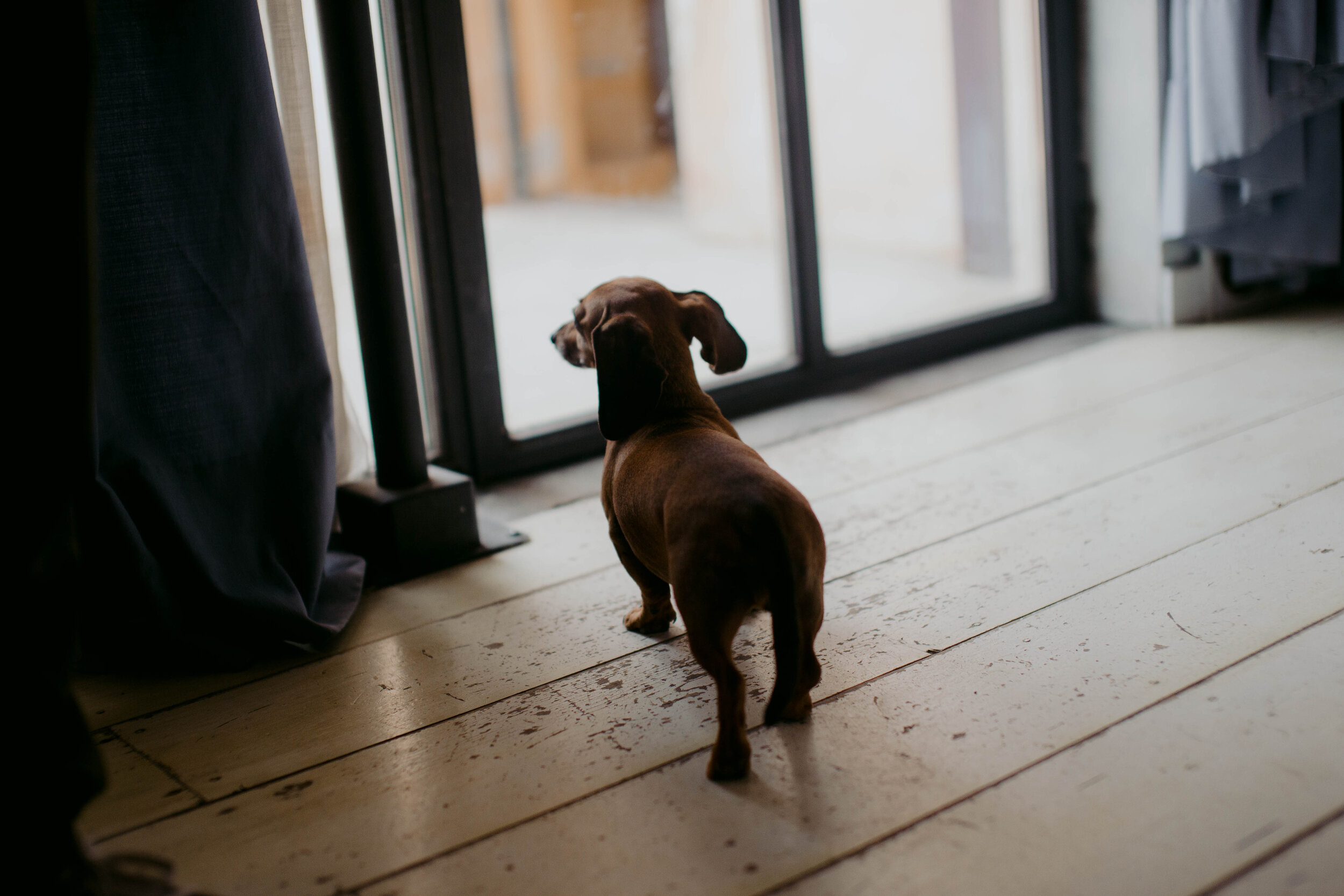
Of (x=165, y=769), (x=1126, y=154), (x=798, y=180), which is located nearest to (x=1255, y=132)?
(x=1126, y=154)

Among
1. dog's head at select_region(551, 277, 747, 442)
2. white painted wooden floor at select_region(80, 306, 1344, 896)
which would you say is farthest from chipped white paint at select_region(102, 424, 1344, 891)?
dog's head at select_region(551, 277, 747, 442)

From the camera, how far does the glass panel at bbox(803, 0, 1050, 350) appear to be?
2881mm

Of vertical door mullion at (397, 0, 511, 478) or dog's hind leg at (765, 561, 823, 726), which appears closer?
dog's hind leg at (765, 561, 823, 726)

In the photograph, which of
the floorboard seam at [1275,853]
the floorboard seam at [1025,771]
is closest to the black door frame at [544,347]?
the floorboard seam at [1025,771]

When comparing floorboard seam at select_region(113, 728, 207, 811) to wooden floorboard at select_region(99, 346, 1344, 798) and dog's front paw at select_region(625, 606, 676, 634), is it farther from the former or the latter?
dog's front paw at select_region(625, 606, 676, 634)

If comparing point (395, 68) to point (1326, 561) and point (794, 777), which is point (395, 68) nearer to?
point (794, 777)

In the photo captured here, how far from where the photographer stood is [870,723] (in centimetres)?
123

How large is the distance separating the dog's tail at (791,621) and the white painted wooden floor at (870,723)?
59 mm

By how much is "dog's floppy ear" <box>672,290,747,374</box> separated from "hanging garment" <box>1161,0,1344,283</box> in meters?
1.60

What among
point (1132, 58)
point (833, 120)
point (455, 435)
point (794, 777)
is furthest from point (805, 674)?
point (1132, 58)

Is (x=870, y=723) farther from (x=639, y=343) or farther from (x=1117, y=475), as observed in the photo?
(x=1117, y=475)

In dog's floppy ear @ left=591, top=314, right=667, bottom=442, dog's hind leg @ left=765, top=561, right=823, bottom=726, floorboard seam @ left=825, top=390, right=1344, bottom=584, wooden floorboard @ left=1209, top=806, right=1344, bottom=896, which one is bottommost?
wooden floorboard @ left=1209, top=806, right=1344, bottom=896

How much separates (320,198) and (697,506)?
898mm

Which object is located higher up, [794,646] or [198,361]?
[198,361]
